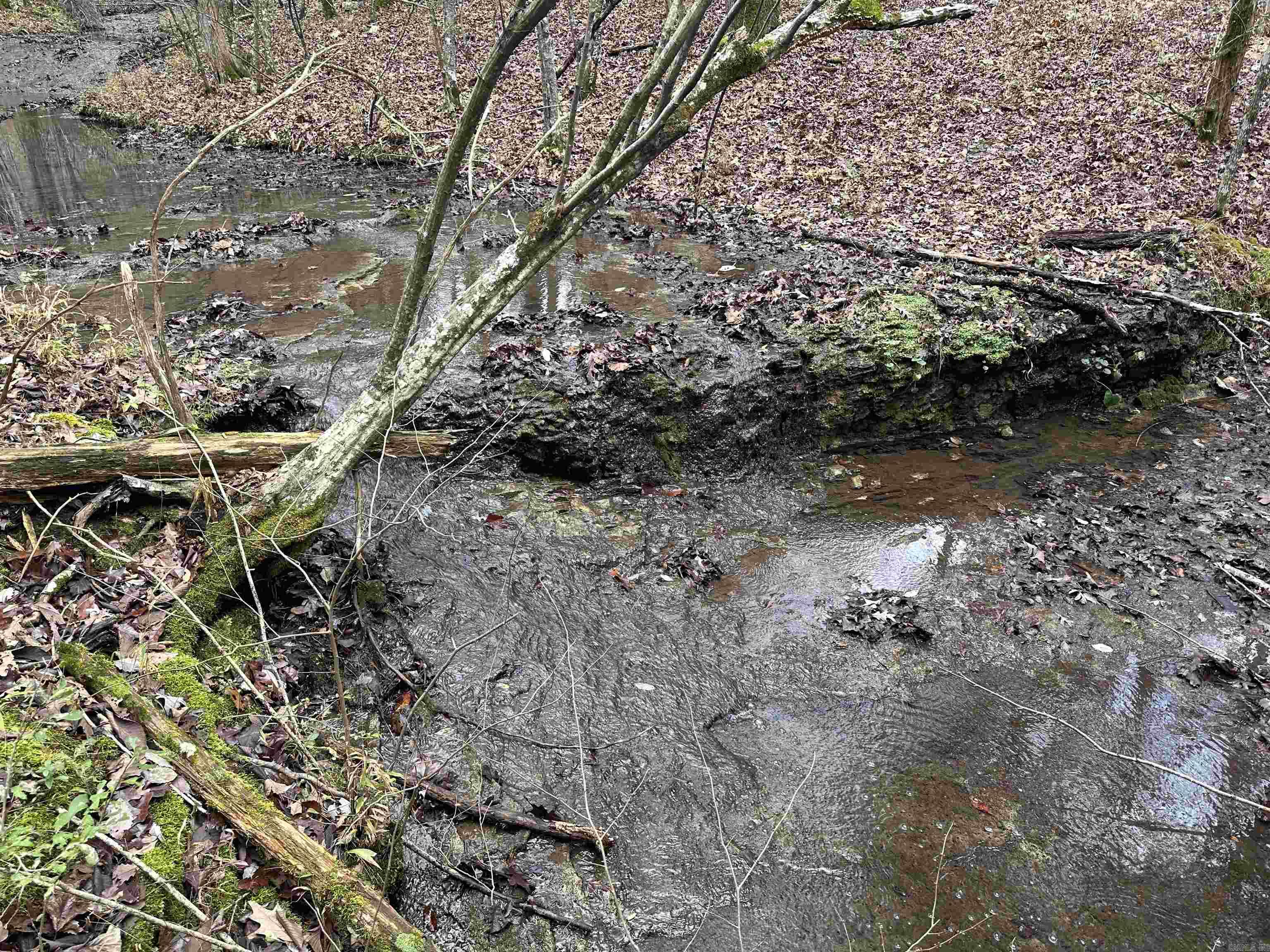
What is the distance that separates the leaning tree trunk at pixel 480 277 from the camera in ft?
11.5

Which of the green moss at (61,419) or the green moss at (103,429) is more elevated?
the green moss at (61,419)

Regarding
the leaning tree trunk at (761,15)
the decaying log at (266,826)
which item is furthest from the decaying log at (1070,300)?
the decaying log at (266,826)

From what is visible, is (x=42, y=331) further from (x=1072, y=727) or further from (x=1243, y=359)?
(x=1243, y=359)

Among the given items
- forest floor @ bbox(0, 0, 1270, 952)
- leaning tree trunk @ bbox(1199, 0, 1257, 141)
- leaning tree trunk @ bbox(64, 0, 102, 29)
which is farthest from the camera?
leaning tree trunk @ bbox(64, 0, 102, 29)

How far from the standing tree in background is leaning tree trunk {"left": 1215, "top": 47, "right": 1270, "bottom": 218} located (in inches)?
404

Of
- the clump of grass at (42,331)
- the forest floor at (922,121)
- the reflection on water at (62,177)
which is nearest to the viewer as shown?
the clump of grass at (42,331)

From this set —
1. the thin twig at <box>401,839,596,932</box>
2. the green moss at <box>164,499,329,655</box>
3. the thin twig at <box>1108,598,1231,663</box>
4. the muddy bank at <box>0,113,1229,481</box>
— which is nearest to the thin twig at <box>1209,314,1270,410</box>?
the muddy bank at <box>0,113,1229,481</box>

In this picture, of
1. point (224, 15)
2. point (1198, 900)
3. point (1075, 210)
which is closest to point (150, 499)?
point (1198, 900)

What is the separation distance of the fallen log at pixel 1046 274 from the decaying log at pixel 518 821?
7934 millimetres

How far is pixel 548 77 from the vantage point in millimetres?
13047

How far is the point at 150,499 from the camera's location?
4.21m

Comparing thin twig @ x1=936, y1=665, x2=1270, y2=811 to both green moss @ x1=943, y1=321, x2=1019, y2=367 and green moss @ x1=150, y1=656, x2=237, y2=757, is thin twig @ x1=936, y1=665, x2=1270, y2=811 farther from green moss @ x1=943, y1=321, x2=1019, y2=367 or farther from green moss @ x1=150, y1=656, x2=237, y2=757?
green moss @ x1=150, y1=656, x2=237, y2=757

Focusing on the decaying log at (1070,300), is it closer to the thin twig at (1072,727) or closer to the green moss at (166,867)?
the thin twig at (1072,727)

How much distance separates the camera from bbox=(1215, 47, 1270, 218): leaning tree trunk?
9.45 meters
